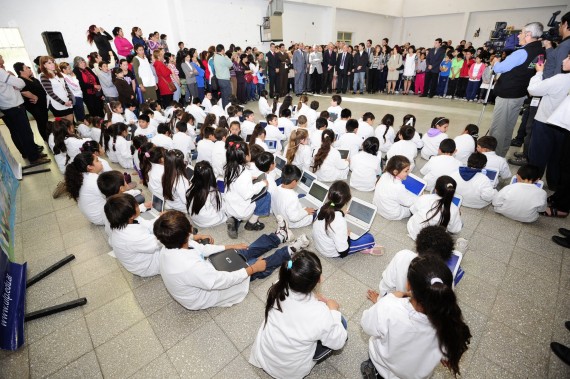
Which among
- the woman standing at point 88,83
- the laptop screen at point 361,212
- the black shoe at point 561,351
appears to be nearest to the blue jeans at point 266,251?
the laptop screen at point 361,212

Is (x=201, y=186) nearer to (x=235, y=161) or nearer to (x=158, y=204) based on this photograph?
(x=235, y=161)

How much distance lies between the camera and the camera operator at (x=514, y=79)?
375 cm

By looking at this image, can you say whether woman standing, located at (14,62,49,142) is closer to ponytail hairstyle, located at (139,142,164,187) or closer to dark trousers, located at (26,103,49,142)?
dark trousers, located at (26,103,49,142)

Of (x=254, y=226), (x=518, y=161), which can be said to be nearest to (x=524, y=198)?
(x=518, y=161)

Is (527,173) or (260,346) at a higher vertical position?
(527,173)

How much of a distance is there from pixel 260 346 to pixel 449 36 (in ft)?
56.9

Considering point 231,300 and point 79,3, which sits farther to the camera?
point 79,3

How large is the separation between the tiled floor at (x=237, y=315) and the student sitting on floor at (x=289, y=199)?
31cm

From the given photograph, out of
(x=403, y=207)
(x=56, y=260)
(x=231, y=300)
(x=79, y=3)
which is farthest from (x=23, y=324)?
(x=79, y=3)

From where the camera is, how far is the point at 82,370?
179cm

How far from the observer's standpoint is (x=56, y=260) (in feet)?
9.04

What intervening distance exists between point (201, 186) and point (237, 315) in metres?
1.33

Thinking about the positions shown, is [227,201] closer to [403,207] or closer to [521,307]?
[403,207]

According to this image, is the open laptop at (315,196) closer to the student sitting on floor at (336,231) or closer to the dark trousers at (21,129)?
the student sitting on floor at (336,231)
